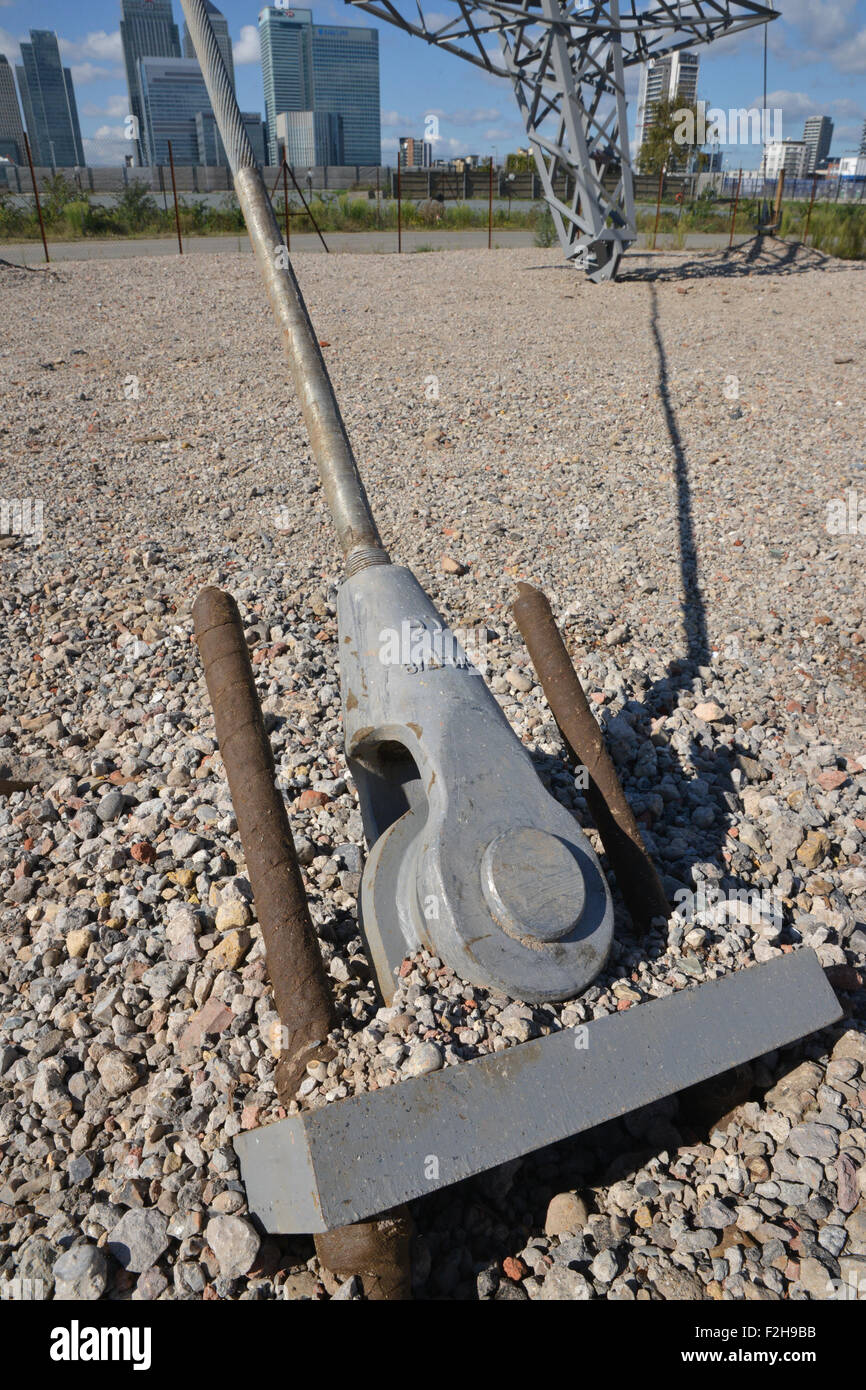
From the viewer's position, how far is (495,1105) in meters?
1.47

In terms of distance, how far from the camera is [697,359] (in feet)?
30.6

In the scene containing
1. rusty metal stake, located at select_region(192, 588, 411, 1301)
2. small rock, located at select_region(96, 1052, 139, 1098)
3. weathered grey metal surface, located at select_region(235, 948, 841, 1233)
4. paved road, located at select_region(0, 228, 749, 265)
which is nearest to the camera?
weathered grey metal surface, located at select_region(235, 948, 841, 1233)

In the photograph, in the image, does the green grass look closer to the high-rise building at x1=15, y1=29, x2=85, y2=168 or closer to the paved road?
the paved road

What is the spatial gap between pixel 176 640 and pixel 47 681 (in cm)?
64

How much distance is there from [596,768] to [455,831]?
70 cm

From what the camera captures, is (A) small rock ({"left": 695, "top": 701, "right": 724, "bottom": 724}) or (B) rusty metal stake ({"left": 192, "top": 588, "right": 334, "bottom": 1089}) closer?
(B) rusty metal stake ({"left": 192, "top": 588, "right": 334, "bottom": 1089})

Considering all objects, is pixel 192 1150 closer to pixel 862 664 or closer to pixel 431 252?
pixel 862 664

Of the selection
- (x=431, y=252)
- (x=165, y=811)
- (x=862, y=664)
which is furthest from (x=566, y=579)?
(x=431, y=252)

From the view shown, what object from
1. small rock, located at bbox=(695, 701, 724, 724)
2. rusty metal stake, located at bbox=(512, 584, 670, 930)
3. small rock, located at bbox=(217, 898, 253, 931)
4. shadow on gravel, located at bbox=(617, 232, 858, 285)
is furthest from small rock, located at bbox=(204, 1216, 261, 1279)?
shadow on gravel, located at bbox=(617, 232, 858, 285)

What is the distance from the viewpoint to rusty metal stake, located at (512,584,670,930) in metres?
2.25

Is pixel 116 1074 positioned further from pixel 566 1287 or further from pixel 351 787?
pixel 351 787

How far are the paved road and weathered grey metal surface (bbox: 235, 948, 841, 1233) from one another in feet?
60.5

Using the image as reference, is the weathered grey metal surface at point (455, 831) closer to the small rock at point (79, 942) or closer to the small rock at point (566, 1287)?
the small rock at point (566, 1287)

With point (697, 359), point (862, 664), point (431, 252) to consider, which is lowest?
point (862, 664)
